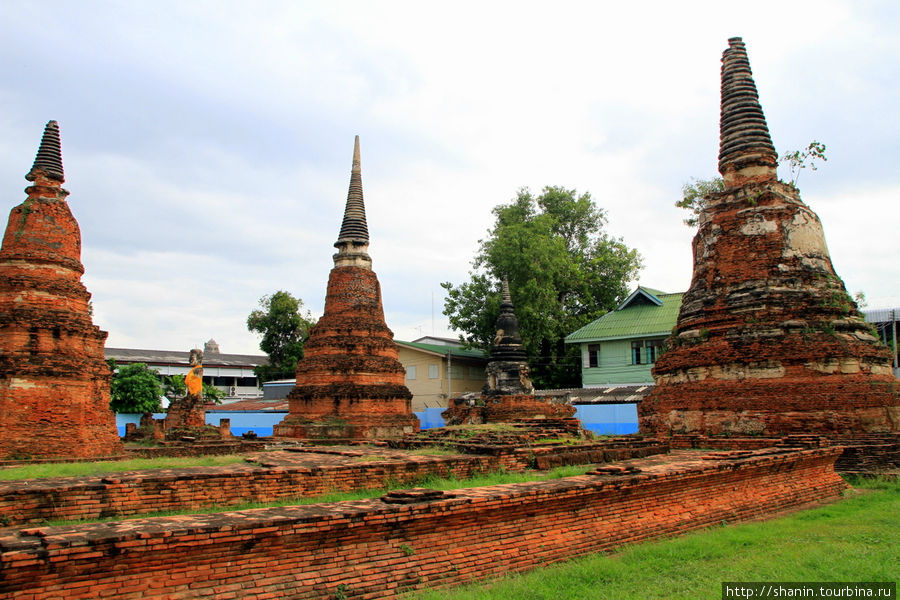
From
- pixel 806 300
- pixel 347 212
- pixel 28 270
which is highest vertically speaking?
pixel 347 212

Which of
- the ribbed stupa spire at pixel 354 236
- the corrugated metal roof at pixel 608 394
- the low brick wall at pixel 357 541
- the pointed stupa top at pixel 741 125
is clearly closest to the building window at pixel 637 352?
the corrugated metal roof at pixel 608 394

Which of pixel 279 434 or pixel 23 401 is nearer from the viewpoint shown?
pixel 23 401

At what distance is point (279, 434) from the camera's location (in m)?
22.3

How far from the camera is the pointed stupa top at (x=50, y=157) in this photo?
1602 centimetres

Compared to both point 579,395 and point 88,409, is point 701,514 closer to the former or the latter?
point 88,409

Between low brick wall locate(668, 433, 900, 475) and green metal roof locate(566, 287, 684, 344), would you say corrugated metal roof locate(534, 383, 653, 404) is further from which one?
low brick wall locate(668, 433, 900, 475)

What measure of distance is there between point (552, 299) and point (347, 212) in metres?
15.8

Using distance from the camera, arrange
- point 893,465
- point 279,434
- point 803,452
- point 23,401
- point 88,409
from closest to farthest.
Answer: point 803,452
point 893,465
point 23,401
point 88,409
point 279,434

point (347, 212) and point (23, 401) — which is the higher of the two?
point (347, 212)

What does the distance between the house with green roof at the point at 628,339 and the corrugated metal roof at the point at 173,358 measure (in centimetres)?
3351

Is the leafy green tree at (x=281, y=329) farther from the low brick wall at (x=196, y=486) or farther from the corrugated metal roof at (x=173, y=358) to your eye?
the low brick wall at (x=196, y=486)

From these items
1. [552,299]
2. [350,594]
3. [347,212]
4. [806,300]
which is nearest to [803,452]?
[806,300]

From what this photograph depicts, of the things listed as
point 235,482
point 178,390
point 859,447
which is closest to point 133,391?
point 178,390

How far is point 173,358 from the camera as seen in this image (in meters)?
61.3
